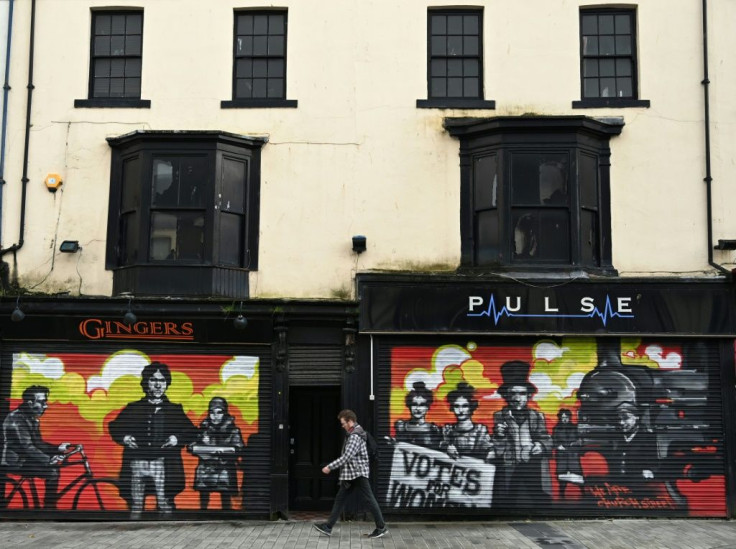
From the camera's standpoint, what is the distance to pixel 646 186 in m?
12.6

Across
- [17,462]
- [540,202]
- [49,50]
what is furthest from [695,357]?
[49,50]

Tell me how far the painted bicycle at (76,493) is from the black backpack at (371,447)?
13.1 feet

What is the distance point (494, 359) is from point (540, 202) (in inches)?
105

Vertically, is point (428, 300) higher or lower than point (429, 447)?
higher

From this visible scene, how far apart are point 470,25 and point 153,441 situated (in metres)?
8.79

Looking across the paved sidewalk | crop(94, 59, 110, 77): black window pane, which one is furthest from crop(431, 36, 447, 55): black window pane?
the paved sidewalk

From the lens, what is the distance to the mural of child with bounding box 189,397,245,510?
12062 mm

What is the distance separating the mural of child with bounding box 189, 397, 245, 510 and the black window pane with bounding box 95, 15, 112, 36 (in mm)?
6660

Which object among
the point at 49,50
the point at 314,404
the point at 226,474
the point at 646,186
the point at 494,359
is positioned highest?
the point at 49,50

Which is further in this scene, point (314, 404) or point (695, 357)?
point (314, 404)

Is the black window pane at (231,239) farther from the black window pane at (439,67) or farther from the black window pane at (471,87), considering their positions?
the black window pane at (471,87)

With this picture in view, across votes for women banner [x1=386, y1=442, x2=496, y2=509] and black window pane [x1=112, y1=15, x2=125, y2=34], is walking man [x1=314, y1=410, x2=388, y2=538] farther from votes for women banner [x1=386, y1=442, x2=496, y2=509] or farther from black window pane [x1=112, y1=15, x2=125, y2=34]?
black window pane [x1=112, y1=15, x2=125, y2=34]

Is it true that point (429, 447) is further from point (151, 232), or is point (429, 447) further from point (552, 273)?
point (151, 232)

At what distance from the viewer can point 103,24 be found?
13.2 m
